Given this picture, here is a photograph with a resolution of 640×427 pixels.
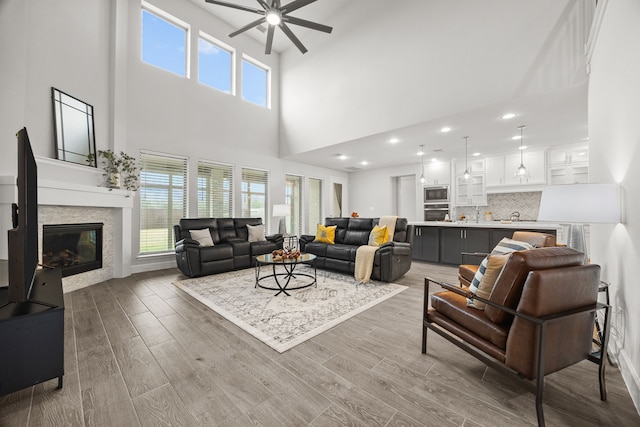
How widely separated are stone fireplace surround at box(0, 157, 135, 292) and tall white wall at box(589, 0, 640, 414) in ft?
17.6

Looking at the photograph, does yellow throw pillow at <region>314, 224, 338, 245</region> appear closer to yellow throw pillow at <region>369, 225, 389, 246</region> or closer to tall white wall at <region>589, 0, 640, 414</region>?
yellow throw pillow at <region>369, 225, 389, 246</region>

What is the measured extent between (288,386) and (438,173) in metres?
6.90

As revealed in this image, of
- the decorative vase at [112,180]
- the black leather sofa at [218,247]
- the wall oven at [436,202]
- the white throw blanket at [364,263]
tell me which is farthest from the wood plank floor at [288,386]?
the wall oven at [436,202]

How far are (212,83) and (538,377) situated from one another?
7.12 metres

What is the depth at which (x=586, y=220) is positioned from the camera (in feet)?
5.97

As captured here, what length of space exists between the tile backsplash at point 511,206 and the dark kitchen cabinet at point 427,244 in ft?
6.18

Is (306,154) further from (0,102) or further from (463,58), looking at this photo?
(0,102)

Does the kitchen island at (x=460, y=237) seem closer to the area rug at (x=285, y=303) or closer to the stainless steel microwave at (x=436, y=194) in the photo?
the stainless steel microwave at (x=436, y=194)

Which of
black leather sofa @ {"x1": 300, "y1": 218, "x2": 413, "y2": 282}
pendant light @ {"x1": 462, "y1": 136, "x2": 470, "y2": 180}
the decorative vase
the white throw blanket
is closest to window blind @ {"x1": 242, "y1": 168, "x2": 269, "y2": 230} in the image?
black leather sofa @ {"x1": 300, "y1": 218, "x2": 413, "y2": 282}

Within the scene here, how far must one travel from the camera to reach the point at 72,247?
385 centimetres

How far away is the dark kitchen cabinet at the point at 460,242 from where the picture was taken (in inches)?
199

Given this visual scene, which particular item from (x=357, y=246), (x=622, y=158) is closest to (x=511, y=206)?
(x=357, y=246)

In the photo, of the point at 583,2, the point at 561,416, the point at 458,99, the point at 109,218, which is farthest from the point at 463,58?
the point at 109,218

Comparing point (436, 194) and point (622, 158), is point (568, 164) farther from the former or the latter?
point (622, 158)
